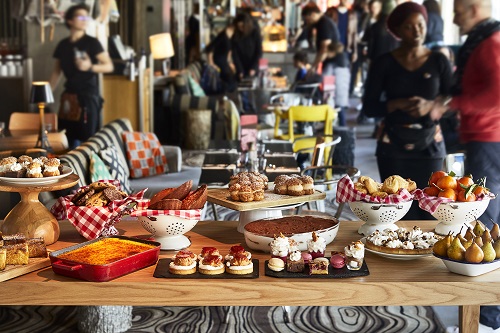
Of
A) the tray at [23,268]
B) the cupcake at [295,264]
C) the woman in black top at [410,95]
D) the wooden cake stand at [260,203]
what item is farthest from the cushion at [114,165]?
the cupcake at [295,264]

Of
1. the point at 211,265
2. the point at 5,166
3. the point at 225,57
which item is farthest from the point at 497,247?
the point at 225,57

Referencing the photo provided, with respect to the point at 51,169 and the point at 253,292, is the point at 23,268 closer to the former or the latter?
the point at 51,169

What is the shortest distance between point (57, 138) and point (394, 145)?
341 cm

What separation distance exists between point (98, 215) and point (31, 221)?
22cm

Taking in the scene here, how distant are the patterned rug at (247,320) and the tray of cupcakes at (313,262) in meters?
1.86

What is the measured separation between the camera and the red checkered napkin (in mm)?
2801

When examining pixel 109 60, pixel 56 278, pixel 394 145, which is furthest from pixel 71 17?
pixel 56 278

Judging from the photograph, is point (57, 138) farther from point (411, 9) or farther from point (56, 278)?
point (56, 278)

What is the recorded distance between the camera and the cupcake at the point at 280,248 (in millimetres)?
2500

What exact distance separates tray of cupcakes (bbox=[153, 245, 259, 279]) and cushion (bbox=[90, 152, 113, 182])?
2798 mm

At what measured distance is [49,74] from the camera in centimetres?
1007

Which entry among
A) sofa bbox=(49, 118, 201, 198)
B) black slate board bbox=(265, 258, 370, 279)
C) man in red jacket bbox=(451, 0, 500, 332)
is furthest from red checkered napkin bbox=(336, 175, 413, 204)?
sofa bbox=(49, 118, 201, 198)

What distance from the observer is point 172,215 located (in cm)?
266

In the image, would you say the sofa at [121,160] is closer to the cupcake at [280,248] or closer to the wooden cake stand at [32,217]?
the wooden cake stand at [32,217]
